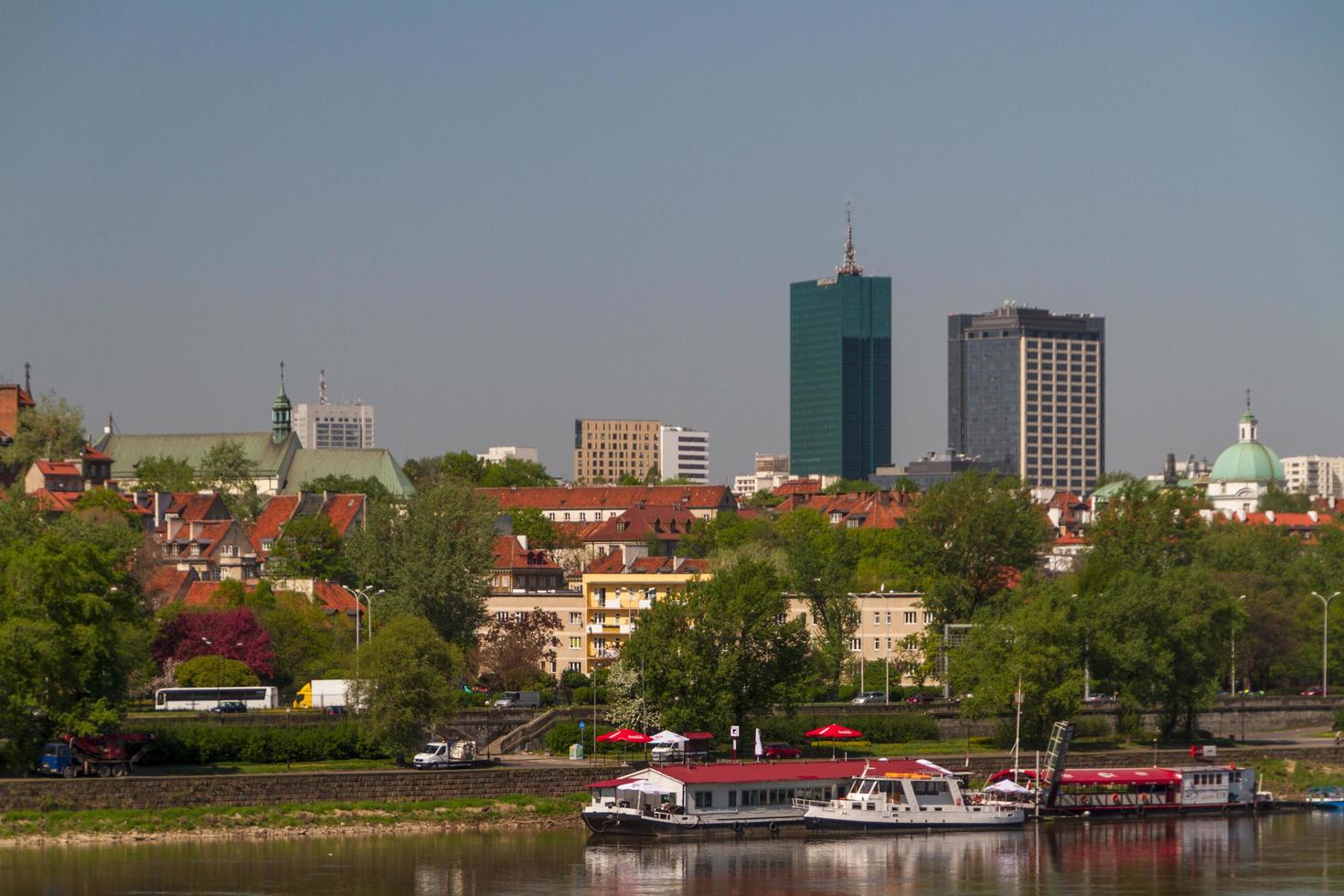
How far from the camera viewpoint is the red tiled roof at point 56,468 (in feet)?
579

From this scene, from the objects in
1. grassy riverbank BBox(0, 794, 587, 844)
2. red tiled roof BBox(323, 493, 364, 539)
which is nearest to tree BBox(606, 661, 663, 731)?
grassy riverbank BBox(0, 794, 587, 844)

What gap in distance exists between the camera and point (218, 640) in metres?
118

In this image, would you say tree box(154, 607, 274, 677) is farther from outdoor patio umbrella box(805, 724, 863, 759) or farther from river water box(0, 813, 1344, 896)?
river water box(0, 813, 1344, 896)

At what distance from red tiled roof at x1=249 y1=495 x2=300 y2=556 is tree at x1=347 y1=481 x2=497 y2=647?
190 ft

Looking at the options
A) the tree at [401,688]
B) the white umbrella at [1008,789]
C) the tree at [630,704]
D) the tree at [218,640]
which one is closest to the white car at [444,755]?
the tree at [401,688]

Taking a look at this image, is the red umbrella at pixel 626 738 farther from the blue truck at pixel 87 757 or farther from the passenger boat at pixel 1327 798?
the passenger boat at pixel 1327 798

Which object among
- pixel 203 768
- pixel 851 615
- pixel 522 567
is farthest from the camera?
pixel 522 567

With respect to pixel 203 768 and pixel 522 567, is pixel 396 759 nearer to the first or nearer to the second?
pixel 203 768

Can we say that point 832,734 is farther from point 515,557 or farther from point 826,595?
point 515,557

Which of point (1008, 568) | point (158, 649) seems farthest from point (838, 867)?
point (1008, 568)

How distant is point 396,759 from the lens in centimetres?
9231

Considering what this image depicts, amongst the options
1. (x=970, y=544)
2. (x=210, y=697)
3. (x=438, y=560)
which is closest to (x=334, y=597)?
(x=438, y=560)

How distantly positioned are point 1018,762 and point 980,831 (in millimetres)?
10930

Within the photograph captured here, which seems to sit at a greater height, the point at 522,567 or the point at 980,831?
the point at 522,567
